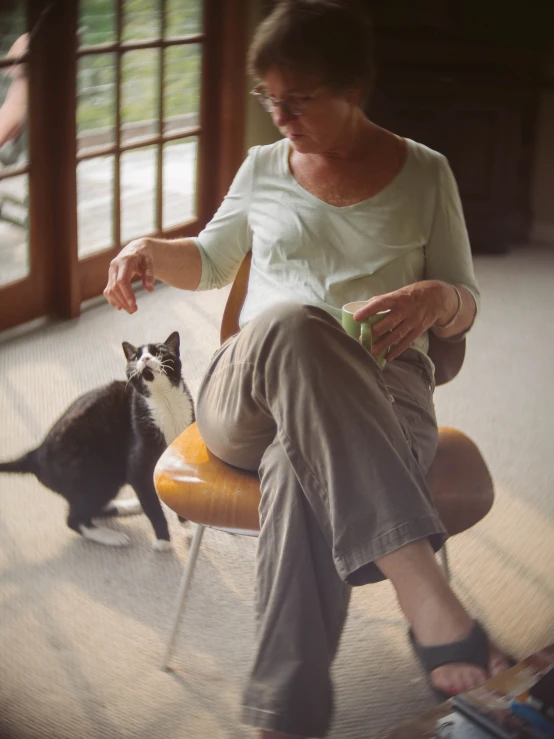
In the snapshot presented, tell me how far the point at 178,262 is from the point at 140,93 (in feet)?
1.68

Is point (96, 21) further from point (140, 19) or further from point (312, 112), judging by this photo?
point (312, 112)

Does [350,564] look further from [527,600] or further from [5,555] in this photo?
[5,555]

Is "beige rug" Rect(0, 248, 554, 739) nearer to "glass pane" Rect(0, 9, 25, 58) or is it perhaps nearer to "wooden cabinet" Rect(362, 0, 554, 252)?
"wooden cabinet" Rect(362, 0, 554, 252)

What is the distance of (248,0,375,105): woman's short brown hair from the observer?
1.01m

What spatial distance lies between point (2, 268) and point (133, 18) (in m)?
0.56

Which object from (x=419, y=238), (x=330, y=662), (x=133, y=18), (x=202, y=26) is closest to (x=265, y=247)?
(x=419, y=238)

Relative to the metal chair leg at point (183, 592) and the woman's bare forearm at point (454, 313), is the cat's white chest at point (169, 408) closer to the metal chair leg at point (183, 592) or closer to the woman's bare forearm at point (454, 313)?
the metal chair leg at point (183, 592)

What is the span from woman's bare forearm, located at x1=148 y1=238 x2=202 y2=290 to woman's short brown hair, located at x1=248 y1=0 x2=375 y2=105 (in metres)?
0.25

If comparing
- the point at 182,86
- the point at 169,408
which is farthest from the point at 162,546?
the point at 182,86

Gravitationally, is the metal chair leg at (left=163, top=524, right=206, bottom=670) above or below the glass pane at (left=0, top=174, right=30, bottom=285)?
below

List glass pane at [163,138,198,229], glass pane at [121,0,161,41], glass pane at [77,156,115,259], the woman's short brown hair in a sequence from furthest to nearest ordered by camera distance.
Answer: glass pane at [163,138,198,229], glass pane at [77,156,115,259], glass pane at [121,0,161,41], the woman's short brown hair

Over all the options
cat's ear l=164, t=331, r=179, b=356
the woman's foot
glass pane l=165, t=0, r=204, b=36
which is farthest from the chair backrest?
glass pane l=165, t=0, r=204, b=36

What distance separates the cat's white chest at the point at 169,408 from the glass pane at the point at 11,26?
19.0 inches

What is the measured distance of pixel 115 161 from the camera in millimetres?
1716
